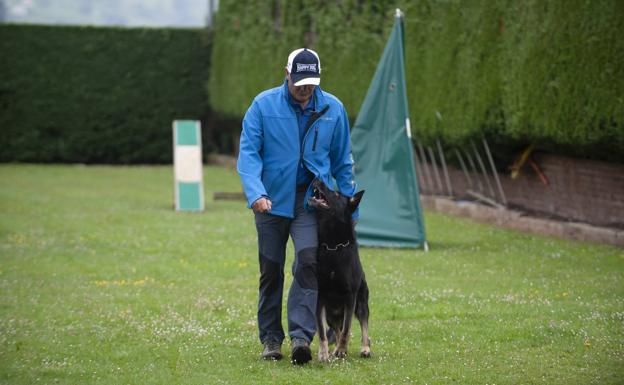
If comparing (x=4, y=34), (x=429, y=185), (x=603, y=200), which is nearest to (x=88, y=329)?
(x=603, y=200)

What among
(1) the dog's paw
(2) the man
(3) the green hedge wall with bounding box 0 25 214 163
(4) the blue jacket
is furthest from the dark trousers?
(3) the green hedge wall with bounding box 0 25 214 163

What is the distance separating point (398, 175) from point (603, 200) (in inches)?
127

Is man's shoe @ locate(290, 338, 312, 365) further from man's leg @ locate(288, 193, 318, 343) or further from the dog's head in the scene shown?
the dog's head

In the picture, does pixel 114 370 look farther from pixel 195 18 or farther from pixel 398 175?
pixel 195 18

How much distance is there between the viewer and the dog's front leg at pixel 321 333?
24.9 feet

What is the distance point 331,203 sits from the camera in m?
7.52

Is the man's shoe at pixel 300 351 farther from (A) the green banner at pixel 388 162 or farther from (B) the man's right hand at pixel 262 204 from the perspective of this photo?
(A) the green banner at pixel 388 162

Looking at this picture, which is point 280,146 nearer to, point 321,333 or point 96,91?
point 321,333

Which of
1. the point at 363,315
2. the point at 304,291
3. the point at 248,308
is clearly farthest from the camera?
the point at 248,308

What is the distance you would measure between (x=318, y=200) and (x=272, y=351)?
1195mm

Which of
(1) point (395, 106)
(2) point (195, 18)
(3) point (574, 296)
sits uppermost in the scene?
(1) point (395, 106)

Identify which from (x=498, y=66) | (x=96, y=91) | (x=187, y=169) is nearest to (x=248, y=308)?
(x=498, y=66)

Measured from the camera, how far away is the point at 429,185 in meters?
21.0

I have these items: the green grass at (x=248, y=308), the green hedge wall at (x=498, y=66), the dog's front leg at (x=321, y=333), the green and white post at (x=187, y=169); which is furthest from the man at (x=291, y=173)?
the green and white post at (x=187, y=169)
